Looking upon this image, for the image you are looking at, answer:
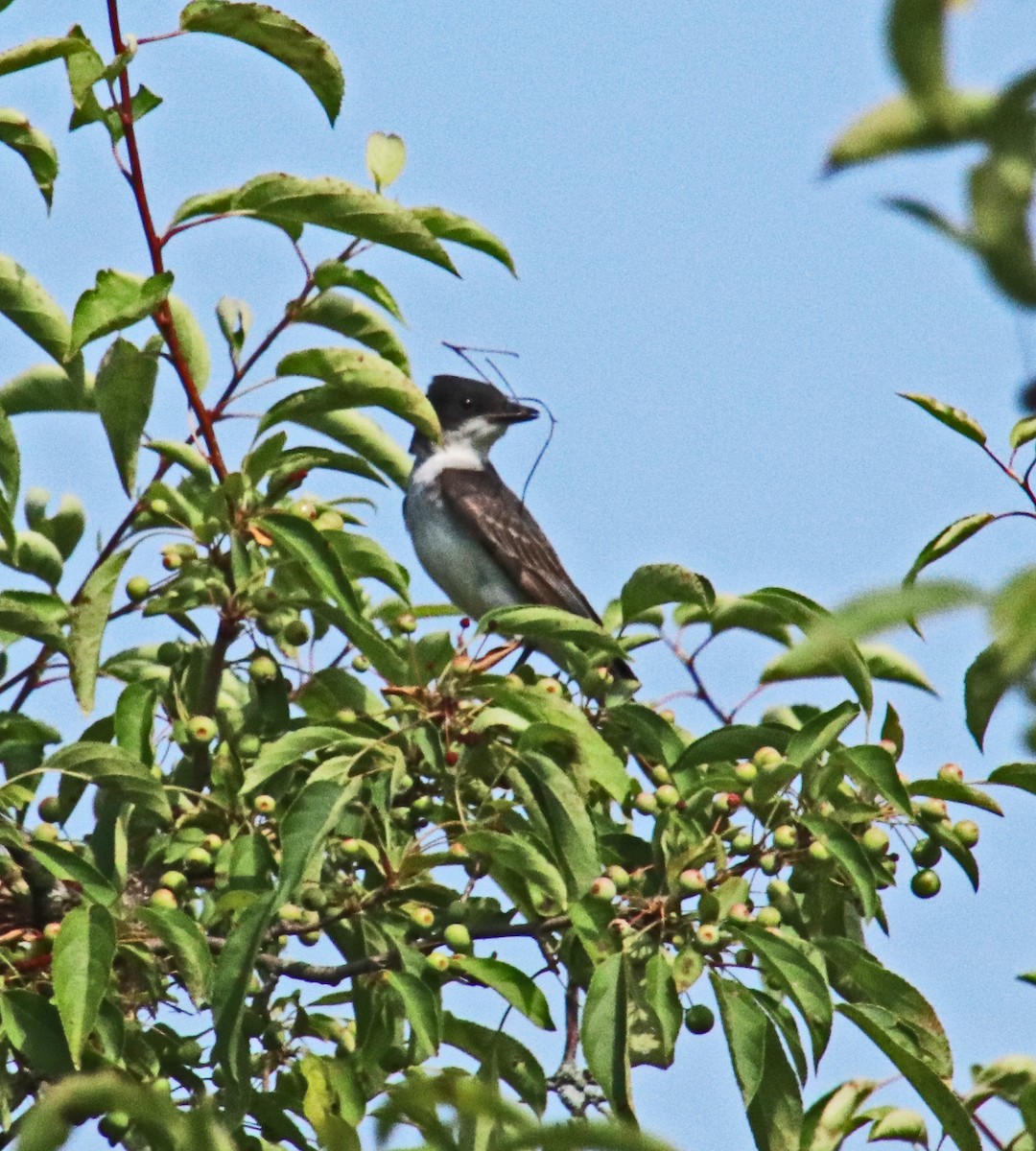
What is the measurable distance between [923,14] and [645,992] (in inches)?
120

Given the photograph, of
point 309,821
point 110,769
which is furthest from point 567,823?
point 110,769

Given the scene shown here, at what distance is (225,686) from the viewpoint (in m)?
5.44

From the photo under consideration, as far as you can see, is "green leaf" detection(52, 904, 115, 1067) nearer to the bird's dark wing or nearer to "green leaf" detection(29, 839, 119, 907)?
"green leaf" detection(29, 839, 119, 907)

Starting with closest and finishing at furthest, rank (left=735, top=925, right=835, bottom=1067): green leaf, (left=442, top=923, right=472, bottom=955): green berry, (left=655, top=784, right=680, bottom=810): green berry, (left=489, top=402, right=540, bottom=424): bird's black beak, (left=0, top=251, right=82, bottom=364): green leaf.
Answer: (left=735, top=925, right=835, bottom=1067): green leaf, (left=442, top=923, right=472, bottom=955): green berry, (left=655, top=784, right=680, bottom=810): green berry, (left=0, top=251, right=82, bottom=364): green leaf, (left=489, top=402, right=540, bottom=424): bird's black beak

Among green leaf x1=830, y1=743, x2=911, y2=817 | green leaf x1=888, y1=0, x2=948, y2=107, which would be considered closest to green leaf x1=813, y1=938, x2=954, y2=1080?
green leaf x1=830, y1=743, x2=911, y2=817

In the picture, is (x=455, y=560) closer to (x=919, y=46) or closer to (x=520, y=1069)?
(x=520, y=1069)

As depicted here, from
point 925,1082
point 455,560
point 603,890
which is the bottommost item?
point 925,1082

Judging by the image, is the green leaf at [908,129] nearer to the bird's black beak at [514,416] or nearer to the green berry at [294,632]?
the green berry at [294,632]

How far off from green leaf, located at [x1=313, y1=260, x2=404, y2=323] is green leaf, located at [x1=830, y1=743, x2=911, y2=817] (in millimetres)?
1616

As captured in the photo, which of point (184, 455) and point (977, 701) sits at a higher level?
point (184, 455)

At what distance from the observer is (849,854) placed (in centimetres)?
371

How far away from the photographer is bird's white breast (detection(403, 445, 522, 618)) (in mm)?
9109

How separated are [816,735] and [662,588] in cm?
91

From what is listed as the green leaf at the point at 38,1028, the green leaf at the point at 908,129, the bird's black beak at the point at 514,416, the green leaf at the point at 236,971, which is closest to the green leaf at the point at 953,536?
the green leaf at the point at 236,971
